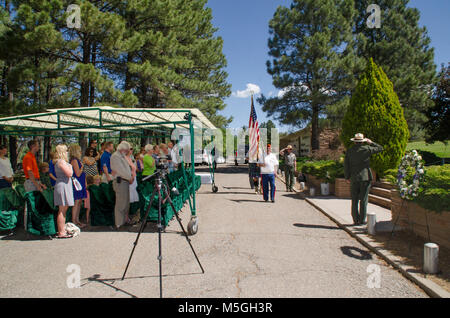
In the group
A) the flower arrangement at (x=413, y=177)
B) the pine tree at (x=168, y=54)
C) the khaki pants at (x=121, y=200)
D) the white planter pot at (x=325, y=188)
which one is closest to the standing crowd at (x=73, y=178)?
the khaki pants at (x=121, y=200)

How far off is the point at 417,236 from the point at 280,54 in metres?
23.9

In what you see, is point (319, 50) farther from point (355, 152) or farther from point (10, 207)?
point (10, 207)

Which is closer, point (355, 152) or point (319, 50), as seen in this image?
point (355, 152)

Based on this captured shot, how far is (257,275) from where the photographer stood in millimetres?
4086

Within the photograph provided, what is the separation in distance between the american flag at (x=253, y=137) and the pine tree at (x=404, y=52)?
1847cm

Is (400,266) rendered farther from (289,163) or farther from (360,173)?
(289,163)

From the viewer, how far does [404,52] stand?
88.3ft

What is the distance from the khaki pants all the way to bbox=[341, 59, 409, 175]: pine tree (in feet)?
27.0

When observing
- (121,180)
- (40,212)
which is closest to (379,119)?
(121,180)

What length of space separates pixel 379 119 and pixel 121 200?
352 inches

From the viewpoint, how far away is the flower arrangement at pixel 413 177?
533cm
